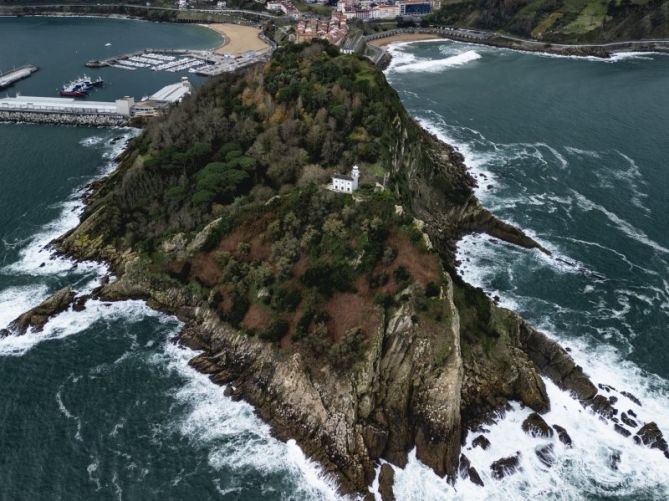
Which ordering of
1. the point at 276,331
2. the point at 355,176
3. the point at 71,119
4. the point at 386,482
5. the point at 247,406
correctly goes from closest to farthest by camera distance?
the point at 386,482 < the point at 247,406 < the point at 276,331 < the point at 355,176 < the point at 71,119

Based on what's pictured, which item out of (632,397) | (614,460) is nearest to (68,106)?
(632,397)

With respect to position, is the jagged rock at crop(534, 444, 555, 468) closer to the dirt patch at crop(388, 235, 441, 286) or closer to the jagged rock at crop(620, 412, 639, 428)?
the jagged rock at crop(620, 412, 639, 428)

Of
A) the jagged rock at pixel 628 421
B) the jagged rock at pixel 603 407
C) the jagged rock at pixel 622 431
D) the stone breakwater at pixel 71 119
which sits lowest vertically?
the jagged rock at pixel 622 431

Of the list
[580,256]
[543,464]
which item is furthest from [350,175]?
[543,464]

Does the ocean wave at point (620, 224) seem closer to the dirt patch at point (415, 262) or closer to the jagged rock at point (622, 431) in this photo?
the jagged rock at point (622, 431)

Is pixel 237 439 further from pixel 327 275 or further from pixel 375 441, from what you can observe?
pixel 327 275

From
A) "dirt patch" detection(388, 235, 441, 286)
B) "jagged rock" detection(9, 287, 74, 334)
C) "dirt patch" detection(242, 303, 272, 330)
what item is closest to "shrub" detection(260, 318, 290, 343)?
"dirt patch" detection(242, 303, 272, 330)

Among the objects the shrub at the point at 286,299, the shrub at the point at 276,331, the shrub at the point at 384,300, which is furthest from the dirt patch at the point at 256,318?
the shrub at the point at 384,300
